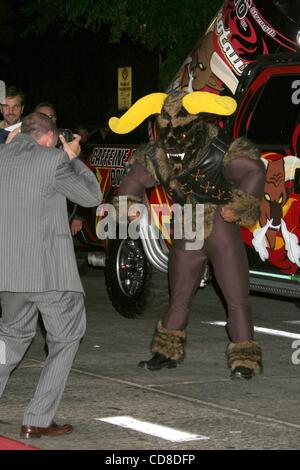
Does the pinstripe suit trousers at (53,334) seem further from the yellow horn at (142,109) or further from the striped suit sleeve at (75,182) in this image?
the yellow horn at (142,109)

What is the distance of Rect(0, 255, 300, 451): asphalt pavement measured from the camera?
265 inches

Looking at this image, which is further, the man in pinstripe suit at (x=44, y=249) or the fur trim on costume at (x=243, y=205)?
the fur trim on costume at (x=243, y=205)

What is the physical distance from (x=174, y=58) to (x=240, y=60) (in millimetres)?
7461

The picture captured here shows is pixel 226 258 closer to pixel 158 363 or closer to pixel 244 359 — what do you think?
pixel 244 359

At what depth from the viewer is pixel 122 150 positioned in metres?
11.6

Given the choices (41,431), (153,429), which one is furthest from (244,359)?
(41,431)

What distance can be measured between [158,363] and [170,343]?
0.17 m

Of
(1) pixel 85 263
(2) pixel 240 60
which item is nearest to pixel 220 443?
(2) pixel 240 60

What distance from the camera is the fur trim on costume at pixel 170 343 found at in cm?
876

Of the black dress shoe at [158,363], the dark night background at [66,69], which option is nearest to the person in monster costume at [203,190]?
the black dress shoe at [158,363]

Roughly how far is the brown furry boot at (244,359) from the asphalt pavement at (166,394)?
0.07 metres

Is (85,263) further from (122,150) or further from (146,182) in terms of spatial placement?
(146,182)

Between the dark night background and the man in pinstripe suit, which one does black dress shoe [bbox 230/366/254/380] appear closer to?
the man in pinstripe suit

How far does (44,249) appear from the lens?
655 cm
